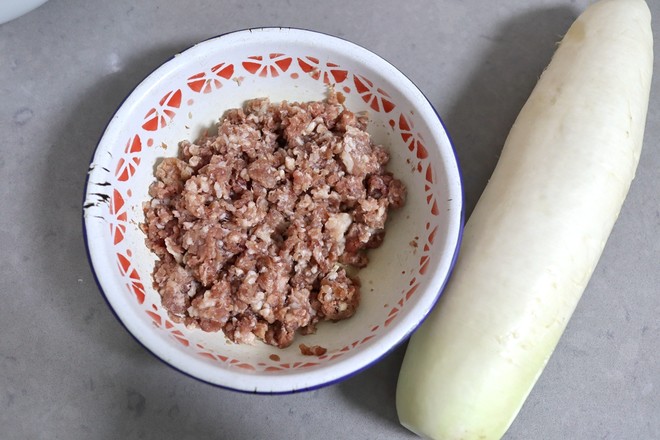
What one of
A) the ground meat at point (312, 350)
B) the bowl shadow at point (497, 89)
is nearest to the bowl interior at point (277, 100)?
the ground meat at point (312, 350)

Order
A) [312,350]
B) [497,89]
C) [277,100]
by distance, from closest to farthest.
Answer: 1. [312,350]
2. [277,100]
3. [497,89]

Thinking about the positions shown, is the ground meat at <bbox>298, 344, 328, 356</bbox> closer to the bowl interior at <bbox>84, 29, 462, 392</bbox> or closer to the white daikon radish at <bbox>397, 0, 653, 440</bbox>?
the bowl interior at <bbox>84, 29, 462, 392</bbox>

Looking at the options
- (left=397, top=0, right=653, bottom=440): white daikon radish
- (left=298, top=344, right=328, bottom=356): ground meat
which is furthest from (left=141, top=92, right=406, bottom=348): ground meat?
(left=397, top=0, right=653, bottom=440): white daikon radish

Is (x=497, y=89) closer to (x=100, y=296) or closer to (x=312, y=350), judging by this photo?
(x=312, y=350)

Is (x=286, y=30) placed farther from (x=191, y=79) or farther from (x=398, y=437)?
(x=398, y=437)

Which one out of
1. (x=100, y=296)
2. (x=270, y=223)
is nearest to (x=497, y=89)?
(x=270, y=223)

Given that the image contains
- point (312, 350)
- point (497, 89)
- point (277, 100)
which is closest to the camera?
point (312, 350)
